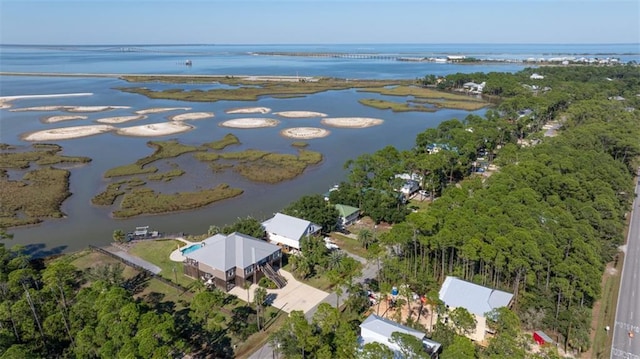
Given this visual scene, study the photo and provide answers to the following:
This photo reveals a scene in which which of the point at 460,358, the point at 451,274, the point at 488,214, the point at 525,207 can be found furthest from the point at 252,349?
the point at 525,207

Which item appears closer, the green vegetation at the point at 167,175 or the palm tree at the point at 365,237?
the palm tree at the point at 365,237

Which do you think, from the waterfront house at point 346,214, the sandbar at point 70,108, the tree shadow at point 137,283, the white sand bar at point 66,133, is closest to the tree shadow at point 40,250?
the tree shadow at point 137,283

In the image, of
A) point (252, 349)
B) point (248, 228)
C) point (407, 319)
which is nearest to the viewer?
point (252, 349)

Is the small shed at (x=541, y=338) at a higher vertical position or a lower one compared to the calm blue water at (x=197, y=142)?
lower

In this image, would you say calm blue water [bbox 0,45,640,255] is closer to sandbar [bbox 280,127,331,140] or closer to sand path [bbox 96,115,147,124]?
sandbar [bbox 280,127,331,140]

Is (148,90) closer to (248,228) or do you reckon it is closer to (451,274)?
(248,228)

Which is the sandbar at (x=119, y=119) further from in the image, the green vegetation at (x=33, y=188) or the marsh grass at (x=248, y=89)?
the marsh grass at (x=248, y=89)

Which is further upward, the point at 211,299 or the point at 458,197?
the point at 458,197
